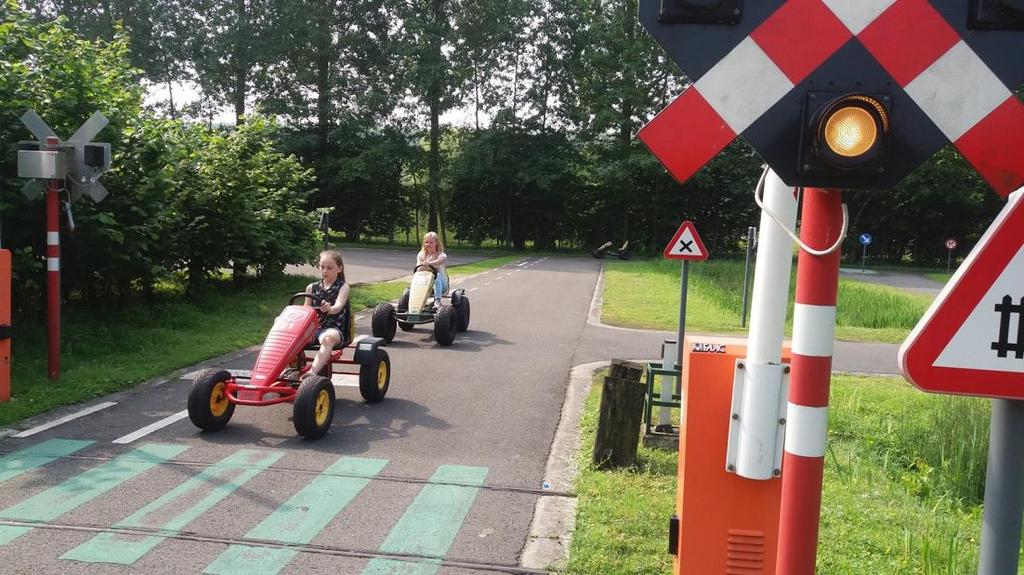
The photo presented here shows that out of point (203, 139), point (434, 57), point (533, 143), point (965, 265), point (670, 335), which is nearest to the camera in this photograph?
point (965, 265)

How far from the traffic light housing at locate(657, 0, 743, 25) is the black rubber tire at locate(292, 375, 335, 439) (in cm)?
480

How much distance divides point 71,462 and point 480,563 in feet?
11.0

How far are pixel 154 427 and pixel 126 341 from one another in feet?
12.6

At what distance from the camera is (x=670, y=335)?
1359 cm

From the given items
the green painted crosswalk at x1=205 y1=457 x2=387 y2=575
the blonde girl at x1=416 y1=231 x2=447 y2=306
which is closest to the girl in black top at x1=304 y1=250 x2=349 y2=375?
the green painted crosswalk at x1=205 y1=457 x2=387 y2=575

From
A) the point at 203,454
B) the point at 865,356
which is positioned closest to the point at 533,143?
the point at 865,356

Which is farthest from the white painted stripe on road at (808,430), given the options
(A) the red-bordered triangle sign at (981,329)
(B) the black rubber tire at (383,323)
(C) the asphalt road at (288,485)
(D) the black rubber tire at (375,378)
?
(B) the black rubber tire at (383,323)

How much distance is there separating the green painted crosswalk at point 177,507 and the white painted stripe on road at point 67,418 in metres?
1.89

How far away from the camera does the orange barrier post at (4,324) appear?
723cm

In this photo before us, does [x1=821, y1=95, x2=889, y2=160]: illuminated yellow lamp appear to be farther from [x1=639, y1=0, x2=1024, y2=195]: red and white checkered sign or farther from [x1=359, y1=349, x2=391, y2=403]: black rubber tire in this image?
[x1=359, y1=349, x2=391, y2=403]: black rubber tire

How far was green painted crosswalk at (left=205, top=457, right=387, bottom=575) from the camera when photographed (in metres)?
4.14

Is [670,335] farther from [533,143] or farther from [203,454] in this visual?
[533,143]

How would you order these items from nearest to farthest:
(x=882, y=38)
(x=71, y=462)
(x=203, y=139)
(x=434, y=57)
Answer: (x=882, y=38), (x=71, y=462), (x=203, y=139), (x=434, y=57)

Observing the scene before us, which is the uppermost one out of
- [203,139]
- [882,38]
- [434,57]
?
[434,57]
